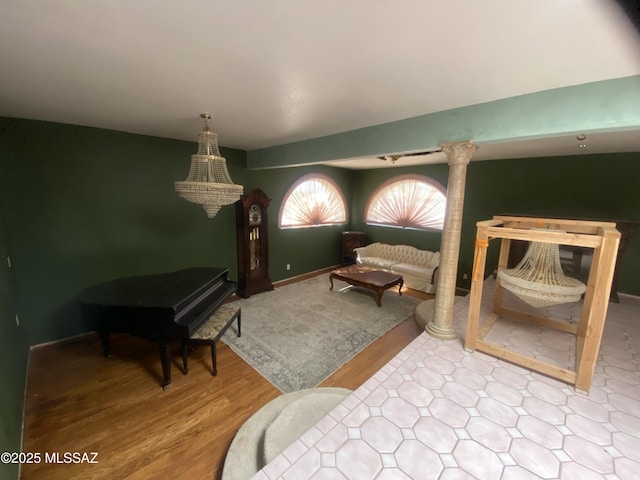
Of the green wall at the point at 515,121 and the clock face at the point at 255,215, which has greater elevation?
the green wall at the point at 515,121

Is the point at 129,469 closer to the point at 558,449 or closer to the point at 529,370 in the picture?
the point at 558,449

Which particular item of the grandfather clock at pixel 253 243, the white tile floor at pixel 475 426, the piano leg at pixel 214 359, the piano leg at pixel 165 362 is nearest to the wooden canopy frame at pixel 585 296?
the white tile floor at pixel 475 426

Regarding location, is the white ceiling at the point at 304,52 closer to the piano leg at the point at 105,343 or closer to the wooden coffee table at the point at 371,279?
the piano leg at the point at 105,343

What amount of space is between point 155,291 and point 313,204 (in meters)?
3.83

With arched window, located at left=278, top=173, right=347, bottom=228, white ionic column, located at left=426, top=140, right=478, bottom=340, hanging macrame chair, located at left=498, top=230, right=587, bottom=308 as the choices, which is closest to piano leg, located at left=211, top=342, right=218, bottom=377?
white ionic column, located at left=426, top=140, right=478, bottom=340

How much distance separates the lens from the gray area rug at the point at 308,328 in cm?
262

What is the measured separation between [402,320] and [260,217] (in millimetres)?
2894

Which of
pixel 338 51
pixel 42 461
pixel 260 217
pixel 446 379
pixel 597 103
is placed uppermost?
pixel 338 51

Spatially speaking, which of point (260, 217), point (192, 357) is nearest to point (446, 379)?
point (192, 357)

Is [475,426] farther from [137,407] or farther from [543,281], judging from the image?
[137,407]

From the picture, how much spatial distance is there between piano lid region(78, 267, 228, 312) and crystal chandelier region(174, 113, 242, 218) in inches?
32.8

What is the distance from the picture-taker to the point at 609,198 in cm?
354

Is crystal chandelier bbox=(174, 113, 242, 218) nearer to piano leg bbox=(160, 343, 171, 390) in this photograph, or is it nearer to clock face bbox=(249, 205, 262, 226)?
piano leg bbox=(160, 343, 171, 390)

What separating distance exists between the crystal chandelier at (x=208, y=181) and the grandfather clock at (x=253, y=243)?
165 cm
